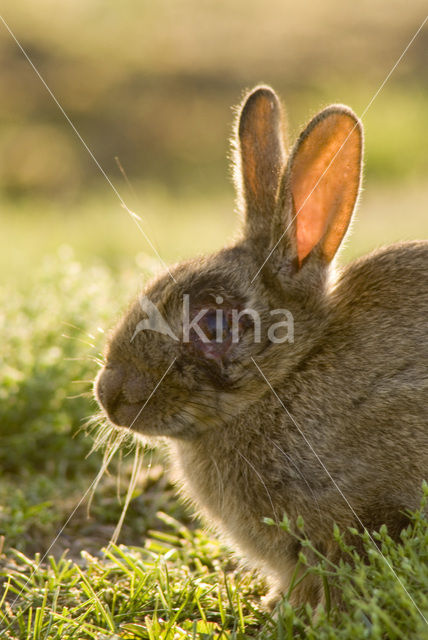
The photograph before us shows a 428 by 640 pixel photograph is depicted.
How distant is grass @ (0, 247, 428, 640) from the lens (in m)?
3.06

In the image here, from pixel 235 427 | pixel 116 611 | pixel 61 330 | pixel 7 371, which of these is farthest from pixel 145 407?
pixel 61 330

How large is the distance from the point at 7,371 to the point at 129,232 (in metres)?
→ 5.00

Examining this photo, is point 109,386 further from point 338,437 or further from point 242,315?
point 338,437

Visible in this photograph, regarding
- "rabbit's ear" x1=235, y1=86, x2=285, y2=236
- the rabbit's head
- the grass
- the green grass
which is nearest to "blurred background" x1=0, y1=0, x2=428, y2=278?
the green grass

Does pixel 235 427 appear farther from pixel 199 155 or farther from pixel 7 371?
pixel 199 155

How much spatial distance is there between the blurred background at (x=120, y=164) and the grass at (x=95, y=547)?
2 centimetres

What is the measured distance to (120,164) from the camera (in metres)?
11.3

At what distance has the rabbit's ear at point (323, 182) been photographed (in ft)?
12.6

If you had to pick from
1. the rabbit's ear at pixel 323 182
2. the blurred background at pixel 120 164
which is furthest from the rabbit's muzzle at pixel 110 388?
the rabbit's ear at pixel 323 182

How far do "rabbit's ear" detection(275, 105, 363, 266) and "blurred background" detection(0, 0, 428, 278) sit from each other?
18.0 feet

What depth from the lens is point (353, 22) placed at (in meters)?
19.0

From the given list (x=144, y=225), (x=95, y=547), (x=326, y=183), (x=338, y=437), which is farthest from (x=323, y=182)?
(x=144, y=225)

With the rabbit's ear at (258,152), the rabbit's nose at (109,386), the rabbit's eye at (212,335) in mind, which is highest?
the rabbit's ear at (258,152)

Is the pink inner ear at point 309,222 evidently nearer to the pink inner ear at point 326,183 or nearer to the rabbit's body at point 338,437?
the pink inner ear at point 326,183
